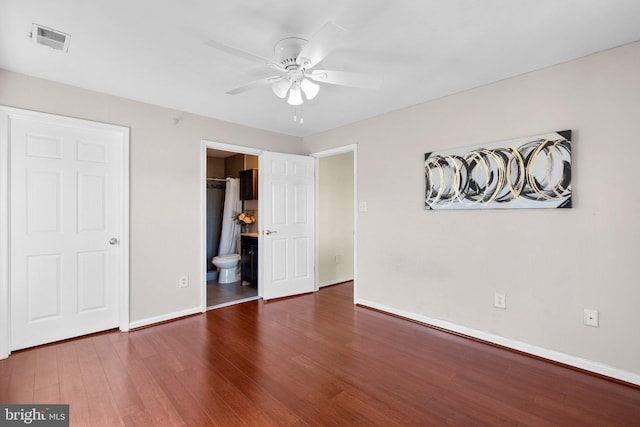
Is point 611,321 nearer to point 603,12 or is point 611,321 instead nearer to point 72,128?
point 603,12

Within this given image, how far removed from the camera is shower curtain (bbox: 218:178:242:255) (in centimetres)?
552

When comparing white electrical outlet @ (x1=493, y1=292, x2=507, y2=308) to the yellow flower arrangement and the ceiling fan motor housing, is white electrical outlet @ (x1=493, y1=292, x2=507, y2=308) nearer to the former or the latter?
the ceiling fan motor housing

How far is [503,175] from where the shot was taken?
8.89 ft

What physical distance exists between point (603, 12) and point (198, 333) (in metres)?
3.92

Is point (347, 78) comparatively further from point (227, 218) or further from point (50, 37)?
point (227, 218)

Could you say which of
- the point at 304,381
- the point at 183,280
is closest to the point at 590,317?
the point at 304,381

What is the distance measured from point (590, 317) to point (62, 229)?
446 cm

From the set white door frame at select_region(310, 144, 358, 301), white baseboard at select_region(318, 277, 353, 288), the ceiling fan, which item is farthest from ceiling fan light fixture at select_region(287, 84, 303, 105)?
white baseboard at select_region(318, 277, 353, 288)

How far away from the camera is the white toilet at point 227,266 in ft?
16.6

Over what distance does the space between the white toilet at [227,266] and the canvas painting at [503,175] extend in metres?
3.29

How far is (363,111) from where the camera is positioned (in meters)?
3.62

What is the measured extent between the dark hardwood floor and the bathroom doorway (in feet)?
6.57

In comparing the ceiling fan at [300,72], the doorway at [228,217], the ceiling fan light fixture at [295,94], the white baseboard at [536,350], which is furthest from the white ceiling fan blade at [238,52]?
the doorway at [228,217]

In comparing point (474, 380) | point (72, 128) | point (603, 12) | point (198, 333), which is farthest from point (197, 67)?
point (474, 380)
